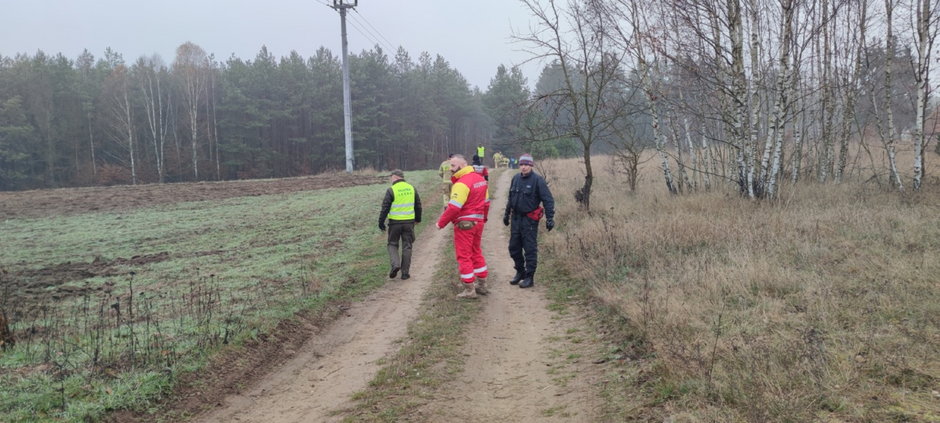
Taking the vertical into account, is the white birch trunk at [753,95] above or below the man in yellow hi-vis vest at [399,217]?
above

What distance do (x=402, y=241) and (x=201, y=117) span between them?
5497cm

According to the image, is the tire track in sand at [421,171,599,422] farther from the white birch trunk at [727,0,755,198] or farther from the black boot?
the white birch trunk at [727,0,755,198]

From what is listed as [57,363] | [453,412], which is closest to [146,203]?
[57,363]

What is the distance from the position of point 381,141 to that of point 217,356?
184 feet

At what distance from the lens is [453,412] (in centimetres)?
438

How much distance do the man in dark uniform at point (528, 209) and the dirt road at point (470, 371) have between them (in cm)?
64

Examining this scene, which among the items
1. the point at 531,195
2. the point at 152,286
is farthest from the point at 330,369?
the point at 152,286

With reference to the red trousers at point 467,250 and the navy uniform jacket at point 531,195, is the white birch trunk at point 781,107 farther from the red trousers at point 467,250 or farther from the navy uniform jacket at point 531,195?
the red trousers at point 467,250

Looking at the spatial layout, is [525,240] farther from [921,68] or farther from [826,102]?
[826,102]

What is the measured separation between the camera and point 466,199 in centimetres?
785

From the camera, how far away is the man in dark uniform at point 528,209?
8188 mm

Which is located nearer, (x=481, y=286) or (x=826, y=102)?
(x=481, y=286)

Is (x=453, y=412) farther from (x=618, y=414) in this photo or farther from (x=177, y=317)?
(x=177, y=317)

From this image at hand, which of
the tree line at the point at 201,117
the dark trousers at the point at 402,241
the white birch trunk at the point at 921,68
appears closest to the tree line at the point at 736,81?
the white birch trunk at the point at 921,68
